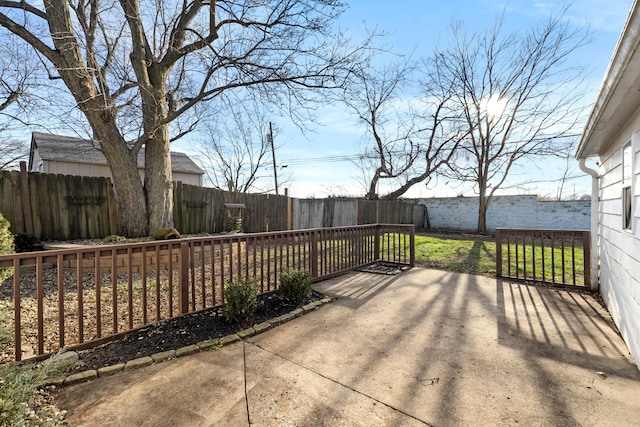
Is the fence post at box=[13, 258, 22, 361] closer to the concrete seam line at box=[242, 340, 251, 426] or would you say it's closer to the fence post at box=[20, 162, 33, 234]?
the concrete seam line at box=[242, 340, 251, 426]

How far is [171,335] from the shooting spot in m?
2.58

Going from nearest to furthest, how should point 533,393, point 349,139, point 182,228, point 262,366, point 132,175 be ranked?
point 533,393
point 262,366
point 132,175
point 182,228
point 349,139

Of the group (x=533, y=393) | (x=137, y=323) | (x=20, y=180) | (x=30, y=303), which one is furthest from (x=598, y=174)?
(x=20, y=180)

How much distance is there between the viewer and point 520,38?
995cm

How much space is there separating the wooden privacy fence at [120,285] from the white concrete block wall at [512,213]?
31.7 feet

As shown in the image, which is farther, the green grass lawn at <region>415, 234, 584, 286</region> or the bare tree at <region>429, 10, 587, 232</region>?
the bare tree at <region>429, 10, 587, 232</region>

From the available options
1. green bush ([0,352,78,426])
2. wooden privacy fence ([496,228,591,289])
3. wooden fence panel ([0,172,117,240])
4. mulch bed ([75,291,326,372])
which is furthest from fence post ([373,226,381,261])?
wooden fence panel ([0,172,117,240])

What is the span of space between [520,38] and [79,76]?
41.4ft

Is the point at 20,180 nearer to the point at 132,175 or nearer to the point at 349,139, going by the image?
the point at 132,175

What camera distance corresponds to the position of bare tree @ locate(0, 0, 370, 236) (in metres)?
5.06

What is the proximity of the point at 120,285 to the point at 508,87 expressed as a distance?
13.3 m

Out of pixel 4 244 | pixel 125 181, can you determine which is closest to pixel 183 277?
pixel 4 244

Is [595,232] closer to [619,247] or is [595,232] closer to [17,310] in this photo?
[619,247]

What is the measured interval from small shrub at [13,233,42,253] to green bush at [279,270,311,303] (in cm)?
431
